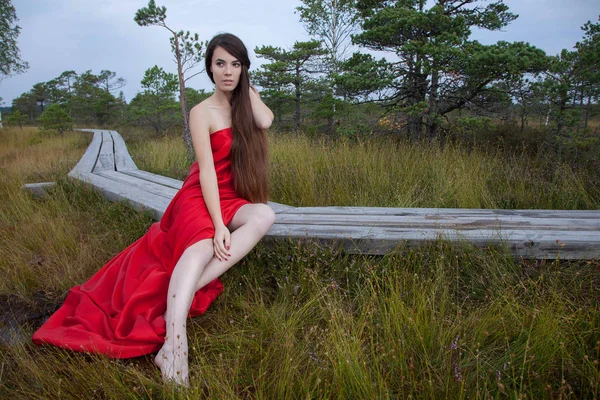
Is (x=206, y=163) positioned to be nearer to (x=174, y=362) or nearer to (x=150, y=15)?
(x=174, y=362)

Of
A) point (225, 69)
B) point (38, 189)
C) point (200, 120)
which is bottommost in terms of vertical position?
point (38, 189)

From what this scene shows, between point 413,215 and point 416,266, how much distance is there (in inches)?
21.4

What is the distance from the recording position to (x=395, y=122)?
24.4 ft

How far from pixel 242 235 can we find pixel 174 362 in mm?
748

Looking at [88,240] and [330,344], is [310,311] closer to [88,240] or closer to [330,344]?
[330,344]

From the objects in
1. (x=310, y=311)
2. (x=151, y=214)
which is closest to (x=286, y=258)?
(x=310, y=311)

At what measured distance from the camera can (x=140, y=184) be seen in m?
4.21

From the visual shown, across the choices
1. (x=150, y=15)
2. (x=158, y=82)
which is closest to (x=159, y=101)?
(x=158, y=82)

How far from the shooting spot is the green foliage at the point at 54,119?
55.5ft

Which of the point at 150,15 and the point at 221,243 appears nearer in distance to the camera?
the point at 221,243

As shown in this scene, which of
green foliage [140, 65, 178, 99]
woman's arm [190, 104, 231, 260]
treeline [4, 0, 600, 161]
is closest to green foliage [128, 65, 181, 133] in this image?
green foliage [140, 65, 178, 99]

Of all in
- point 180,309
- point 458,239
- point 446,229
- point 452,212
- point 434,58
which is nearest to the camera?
point 180,309

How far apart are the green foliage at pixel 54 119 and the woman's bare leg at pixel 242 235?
1907cm

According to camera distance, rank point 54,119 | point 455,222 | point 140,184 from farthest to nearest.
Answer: point 54,119 → point 140,184 → point 455,222
